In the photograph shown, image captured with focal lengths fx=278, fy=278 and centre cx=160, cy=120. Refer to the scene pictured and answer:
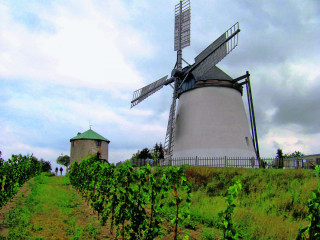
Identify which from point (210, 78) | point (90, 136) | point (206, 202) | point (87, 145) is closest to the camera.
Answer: point (206, 202)

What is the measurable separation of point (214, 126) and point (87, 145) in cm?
2817

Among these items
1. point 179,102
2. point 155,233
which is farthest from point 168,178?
point 179,102

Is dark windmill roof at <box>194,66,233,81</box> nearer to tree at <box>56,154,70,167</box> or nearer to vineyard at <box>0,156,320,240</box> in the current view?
vineyard at <box>0,156,320,240</box>

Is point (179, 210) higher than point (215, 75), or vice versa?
point (215, 75)

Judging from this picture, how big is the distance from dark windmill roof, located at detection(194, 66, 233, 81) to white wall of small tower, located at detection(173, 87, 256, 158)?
2.46 feet

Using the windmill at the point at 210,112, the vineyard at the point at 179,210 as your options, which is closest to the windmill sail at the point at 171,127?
the windmill at the point at 210,112

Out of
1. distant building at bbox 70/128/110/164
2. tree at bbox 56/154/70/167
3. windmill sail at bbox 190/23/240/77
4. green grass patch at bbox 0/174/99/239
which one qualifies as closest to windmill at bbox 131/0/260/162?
windmill sail at bbox 190/23/240/77

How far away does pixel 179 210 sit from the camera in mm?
5109

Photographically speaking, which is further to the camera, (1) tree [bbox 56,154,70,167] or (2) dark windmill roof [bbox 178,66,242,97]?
(1) tree [bbox 56,154,70,167]

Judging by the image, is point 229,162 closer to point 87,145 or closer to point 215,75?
point 215,75

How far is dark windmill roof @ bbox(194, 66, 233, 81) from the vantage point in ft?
62.1

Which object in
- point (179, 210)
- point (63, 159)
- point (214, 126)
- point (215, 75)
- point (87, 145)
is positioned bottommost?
point (179, 210)

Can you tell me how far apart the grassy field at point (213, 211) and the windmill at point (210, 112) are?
4.04 m

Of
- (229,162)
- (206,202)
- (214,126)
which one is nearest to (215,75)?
(214,126)
